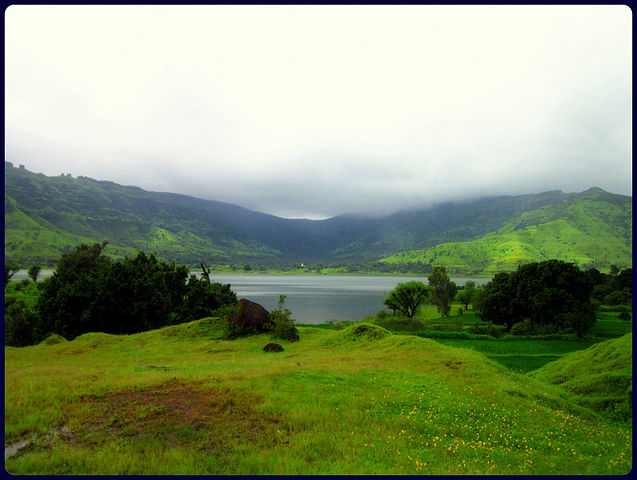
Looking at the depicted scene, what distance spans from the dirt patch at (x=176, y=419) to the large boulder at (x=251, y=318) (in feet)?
51.6

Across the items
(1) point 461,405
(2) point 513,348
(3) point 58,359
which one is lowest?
(2) point 513,348

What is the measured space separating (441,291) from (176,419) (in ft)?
246

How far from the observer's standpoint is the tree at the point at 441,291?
77062mm

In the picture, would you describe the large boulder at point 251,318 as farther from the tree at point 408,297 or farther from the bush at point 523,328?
the tree at point 408,297

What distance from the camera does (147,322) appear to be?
36.6 m

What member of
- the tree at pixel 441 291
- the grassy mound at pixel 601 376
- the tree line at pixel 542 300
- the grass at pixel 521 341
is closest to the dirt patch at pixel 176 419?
the grassy mound at pixel 601 376

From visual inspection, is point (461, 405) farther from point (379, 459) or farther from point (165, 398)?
point (165, 398)

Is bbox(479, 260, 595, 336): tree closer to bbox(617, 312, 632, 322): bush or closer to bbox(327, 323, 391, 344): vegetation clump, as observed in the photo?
bbox(617, 312, 632, 322): bush

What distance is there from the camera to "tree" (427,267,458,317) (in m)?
77.1

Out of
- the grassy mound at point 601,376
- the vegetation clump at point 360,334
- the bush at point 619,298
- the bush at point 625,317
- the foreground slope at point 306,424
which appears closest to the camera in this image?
the foreground slope at point 306,424

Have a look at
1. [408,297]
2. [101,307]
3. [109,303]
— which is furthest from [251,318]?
[408,297]

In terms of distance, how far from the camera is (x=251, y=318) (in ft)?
91.5

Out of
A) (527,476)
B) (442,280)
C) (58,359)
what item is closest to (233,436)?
(527,476)

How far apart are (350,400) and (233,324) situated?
17.2 m
